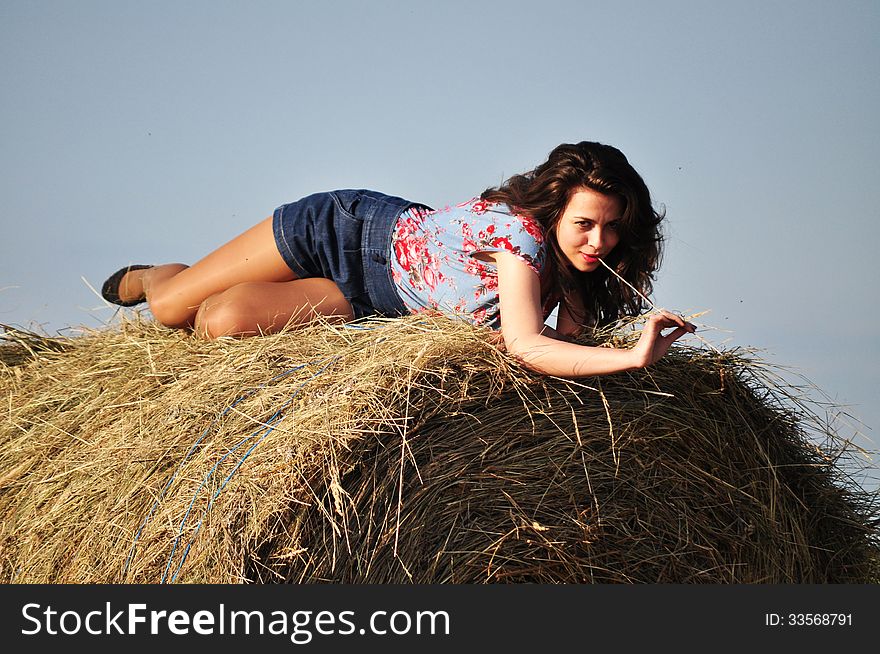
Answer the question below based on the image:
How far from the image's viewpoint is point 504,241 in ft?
8.23

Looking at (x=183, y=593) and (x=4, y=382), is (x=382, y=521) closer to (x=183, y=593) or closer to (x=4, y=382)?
(x=183, y=593)

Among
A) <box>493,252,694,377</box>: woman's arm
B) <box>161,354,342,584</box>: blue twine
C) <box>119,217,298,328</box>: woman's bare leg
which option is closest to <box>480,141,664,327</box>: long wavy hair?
<box>493,252,694,377</box>: woman's arm

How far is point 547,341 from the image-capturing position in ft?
7.24

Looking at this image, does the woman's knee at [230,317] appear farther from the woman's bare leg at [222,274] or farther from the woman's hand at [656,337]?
the woman's hand at [656,337]

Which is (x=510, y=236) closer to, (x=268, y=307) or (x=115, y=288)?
(x=268, y=307)

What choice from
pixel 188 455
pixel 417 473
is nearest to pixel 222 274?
pixel 188 455

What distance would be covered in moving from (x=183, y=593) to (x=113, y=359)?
110 cm

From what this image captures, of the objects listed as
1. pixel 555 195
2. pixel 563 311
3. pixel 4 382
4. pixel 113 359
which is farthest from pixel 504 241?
pixel 4 382

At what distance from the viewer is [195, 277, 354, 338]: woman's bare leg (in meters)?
2.74

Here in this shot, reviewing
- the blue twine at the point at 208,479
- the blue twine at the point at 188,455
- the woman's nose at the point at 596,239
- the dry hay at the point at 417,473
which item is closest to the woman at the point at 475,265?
Result: the woman's nose at the point at 596,239

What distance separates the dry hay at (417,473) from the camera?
2070mm

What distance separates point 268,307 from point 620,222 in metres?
1.02

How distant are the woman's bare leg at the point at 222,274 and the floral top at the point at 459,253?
16.0 inches

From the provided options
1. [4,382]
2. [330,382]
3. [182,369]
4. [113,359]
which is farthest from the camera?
A: [4,382]
